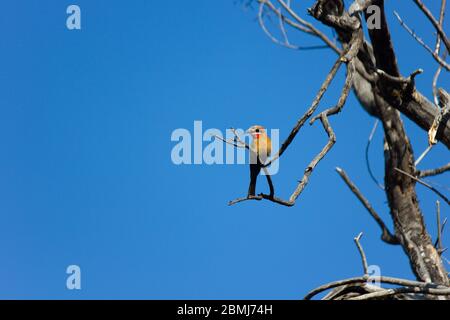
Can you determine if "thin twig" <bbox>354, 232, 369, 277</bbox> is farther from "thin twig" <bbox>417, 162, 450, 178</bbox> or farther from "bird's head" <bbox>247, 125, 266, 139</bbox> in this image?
"thin twig" <bbox>417, 162, 450, 178</bbox>

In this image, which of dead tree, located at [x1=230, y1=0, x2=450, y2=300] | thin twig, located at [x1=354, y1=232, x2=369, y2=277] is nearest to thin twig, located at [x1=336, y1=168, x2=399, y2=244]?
dead tree, located at [x1=230, y1=0, x2=450, y2=300]

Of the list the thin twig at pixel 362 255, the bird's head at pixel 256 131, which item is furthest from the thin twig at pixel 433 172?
the bird's head at pixel 256 131

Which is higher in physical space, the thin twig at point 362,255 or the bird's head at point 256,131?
the bird's head at point 256,131

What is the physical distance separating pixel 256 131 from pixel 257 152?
212mm

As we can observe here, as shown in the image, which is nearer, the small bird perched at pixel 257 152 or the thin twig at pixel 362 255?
the small bird perched at pixel 257 152

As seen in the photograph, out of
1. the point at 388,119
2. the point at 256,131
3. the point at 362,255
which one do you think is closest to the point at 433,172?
the point at 388,119

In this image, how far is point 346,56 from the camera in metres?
4.27

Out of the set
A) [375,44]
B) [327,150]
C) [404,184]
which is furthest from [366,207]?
[327,150]

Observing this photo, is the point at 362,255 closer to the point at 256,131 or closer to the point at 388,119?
the point at 256,131

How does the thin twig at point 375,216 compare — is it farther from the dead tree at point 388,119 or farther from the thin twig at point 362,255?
the thin twig at point 362,255

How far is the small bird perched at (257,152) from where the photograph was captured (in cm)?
451

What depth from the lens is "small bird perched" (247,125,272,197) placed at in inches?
178
